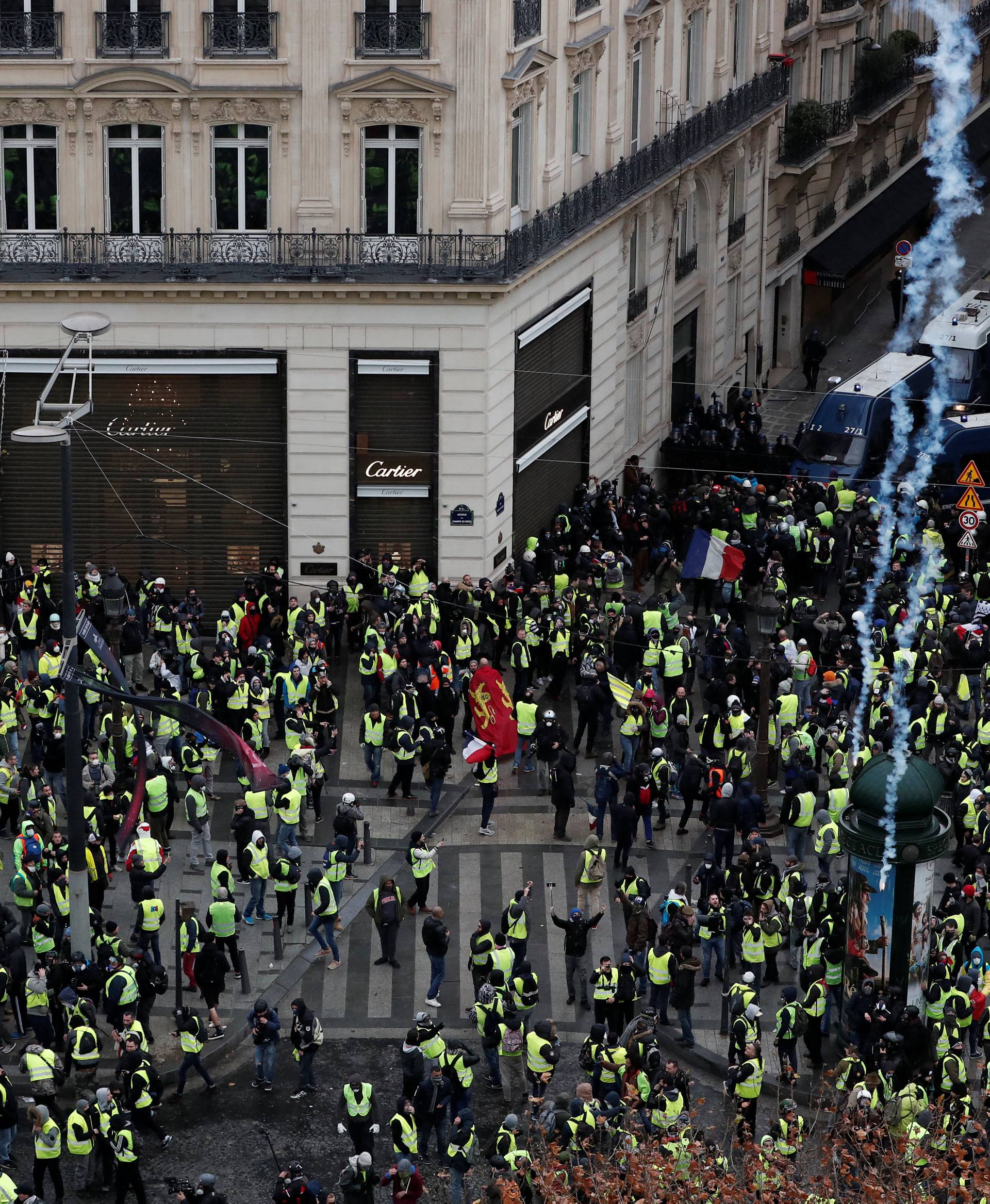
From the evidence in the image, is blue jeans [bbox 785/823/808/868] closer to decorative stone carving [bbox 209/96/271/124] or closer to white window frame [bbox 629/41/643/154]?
decorative stone carving [bbox 209/96/271/124]

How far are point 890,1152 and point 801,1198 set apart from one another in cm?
227

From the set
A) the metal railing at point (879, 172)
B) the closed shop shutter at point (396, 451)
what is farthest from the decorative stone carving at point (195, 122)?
the metal railing at point (879, 172)

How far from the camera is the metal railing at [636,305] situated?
53.1 metres

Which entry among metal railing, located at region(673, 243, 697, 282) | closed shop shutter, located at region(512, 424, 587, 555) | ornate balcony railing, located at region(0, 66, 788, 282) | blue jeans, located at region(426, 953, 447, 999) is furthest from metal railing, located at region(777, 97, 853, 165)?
blue jeans, located at region(426, 953, 447, 999)

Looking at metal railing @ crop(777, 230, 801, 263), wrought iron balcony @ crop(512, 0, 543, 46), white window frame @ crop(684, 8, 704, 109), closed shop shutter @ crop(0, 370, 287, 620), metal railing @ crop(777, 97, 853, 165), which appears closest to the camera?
wrought iron balcony @ crop(512, 0, 543, 46)

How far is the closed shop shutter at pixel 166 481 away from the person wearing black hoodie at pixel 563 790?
32.7 ft

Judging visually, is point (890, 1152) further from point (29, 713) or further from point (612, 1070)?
point (29, 713)

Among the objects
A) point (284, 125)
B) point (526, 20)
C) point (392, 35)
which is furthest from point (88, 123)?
point (526, 20)

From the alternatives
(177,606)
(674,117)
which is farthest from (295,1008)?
(674,117)

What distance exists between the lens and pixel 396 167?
44531 millimetres

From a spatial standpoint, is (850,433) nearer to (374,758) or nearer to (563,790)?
(374,758)

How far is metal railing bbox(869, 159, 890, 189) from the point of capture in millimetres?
69750

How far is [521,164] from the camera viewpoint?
4631 cm

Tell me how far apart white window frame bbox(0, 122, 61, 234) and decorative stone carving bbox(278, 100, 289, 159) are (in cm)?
389
